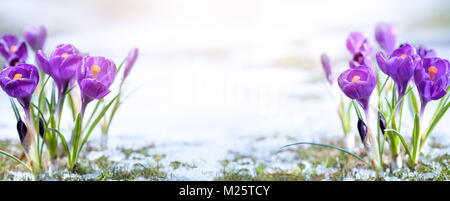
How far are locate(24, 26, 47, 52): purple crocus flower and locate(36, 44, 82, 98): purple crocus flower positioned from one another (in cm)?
54

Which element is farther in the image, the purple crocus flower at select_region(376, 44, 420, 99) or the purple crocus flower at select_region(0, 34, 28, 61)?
the purple crocus flower at select_region(0, 34, 28, 61)

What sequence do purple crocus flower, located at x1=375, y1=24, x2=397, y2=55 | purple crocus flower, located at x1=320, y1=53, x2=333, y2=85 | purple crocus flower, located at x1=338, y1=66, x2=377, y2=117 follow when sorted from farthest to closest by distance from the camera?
purple crocus flower, located at x1=320, y1=53, x2=333, y2=85, purple crocus flower, located at x1=375, y1=24, x2=397, y2=55, purple crocus flower, located at x1=338, y1=66, x2=377, y2=117

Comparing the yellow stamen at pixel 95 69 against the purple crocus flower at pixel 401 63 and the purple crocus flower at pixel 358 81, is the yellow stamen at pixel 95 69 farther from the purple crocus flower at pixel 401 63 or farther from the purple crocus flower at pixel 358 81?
the purple crocus flower at pixel 401 63

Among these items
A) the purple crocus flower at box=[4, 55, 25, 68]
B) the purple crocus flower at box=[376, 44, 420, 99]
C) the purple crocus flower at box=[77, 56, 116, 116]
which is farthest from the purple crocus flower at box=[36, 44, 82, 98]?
the purple crocus flower at box=[376, 44, 420, 99]

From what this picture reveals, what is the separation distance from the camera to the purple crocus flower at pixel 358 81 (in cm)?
122

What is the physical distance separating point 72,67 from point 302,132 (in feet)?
5.12

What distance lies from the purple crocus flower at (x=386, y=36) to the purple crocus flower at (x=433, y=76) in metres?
0.38

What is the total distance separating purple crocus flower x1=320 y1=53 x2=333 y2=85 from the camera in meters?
1.80

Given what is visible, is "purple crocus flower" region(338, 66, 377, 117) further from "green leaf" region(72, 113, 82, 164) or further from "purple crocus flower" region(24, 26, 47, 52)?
"purple crocus flower" region(24, 26, 47, 52)

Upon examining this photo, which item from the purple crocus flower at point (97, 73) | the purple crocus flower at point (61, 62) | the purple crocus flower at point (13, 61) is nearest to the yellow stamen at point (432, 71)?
the purple crocus flower at point (97, 73)

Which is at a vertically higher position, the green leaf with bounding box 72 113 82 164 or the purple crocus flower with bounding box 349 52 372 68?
the purple crocus flower with bounding box 349 52 372 68
